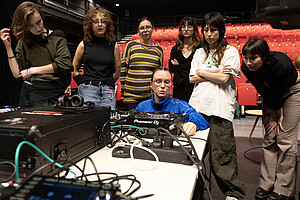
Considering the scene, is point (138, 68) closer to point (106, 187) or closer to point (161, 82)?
point (161, 82)

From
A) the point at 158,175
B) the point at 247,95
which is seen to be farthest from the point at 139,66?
the point at 247,95

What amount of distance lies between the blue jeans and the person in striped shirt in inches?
11.4

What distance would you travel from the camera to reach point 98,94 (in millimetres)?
1631

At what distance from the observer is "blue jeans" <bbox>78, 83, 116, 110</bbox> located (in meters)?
1.61

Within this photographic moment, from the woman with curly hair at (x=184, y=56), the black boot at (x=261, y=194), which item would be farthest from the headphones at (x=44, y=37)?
the black boot at (x=261, y=194)

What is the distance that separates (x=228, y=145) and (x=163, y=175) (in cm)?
107

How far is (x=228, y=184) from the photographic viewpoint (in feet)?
5.00

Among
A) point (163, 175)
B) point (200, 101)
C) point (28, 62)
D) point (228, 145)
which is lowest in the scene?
point (228, 145)

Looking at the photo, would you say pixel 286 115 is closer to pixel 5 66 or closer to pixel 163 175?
pixel 163 175

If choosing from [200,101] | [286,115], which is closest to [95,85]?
[200,101]

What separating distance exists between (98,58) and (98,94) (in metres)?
0.27

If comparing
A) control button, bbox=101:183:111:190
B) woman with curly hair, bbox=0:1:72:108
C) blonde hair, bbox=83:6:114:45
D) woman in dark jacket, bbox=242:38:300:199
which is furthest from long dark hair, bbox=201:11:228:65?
control button, bbox=101:183:111:190

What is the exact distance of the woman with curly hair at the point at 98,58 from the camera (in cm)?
162

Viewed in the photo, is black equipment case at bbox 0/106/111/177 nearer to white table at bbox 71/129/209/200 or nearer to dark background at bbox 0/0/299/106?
white table at bbox 71/129/209/200
